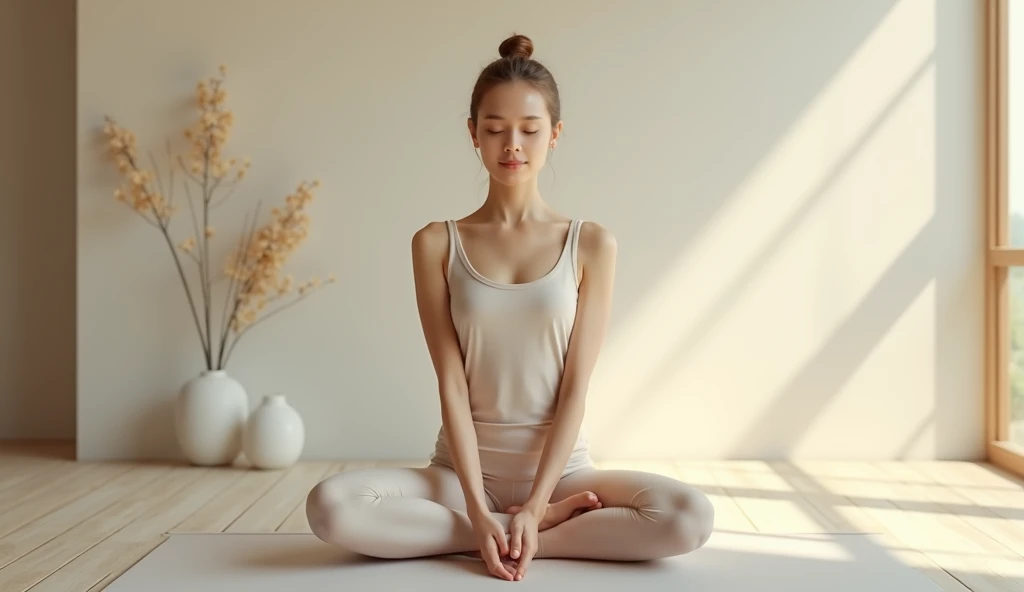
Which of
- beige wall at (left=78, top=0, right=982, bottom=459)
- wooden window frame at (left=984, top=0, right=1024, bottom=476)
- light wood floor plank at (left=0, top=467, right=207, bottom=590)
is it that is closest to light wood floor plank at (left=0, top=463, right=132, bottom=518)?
light wood floor plank at (left=0, top=467, right=207, bottom=590)

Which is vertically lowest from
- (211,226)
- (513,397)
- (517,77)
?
(513,397)

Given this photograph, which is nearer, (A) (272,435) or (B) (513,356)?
(B) (513,356)

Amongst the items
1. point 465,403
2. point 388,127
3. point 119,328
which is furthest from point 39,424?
point 465,403

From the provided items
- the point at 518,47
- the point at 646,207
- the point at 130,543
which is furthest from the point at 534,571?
the point at 646,207

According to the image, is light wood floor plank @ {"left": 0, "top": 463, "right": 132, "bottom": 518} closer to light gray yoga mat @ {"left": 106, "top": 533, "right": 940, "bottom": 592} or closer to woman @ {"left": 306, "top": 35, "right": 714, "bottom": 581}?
light gray yoga mat @ {"left": 106, "top": 533, "right": 940, "bottom": 592}

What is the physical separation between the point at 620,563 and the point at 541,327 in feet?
1.71

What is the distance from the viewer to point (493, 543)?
206 cm

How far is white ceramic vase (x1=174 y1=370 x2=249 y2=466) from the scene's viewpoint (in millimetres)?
3512

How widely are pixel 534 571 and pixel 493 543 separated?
0.12m

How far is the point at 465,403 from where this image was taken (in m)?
2.23

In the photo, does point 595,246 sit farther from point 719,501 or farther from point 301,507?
point 301,507

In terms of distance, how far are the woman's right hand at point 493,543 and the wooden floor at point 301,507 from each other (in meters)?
0.75

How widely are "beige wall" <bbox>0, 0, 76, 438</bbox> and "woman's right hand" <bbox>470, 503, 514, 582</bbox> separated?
2555 millimetres

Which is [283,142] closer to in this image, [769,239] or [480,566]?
[769,239]
